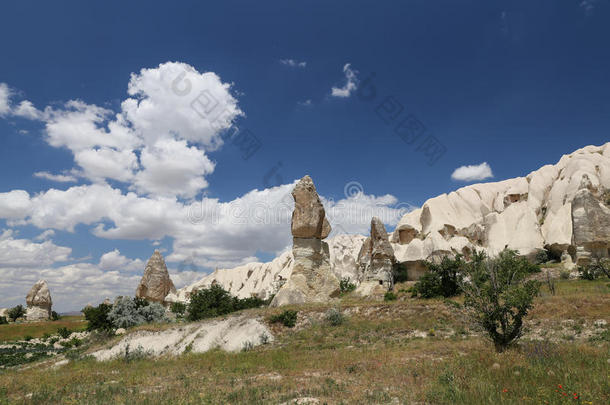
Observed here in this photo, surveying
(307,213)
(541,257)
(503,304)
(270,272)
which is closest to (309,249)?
(307,213)

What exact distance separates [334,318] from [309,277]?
7.22 meters

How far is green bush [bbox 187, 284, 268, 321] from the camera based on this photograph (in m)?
23.3

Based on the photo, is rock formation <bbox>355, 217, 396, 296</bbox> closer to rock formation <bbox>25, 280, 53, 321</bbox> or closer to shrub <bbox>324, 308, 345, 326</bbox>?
shrub <bbox>324, 308, 345, 326</bbox>

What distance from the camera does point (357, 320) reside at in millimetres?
17797

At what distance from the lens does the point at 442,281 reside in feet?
73.0

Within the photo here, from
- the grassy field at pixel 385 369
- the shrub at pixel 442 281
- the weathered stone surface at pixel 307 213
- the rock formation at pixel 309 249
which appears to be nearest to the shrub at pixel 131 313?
the grassy field at pixel 385 369

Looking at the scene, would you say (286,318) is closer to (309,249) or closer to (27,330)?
(309,249)

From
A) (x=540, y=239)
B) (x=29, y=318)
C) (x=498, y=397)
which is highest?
(x=540, y=239)

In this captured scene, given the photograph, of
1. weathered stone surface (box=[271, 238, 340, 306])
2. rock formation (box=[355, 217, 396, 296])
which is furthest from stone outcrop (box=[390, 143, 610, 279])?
weathered stone surface (box=[271, 238, 340, 306])

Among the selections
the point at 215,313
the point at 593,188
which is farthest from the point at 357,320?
the point at 593,188

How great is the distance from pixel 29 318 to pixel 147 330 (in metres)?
43.2

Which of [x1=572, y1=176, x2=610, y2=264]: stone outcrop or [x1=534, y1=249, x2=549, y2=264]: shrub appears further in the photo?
[x1=534, y1=249, x2=549, y2=264]: shrub

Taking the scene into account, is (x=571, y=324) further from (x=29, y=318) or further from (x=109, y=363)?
(x=29, y=318)

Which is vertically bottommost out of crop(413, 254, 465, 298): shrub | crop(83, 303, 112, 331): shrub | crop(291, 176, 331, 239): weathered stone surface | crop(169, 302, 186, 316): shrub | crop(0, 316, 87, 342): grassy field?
crop(0, 316, 87, 342): grassy field
